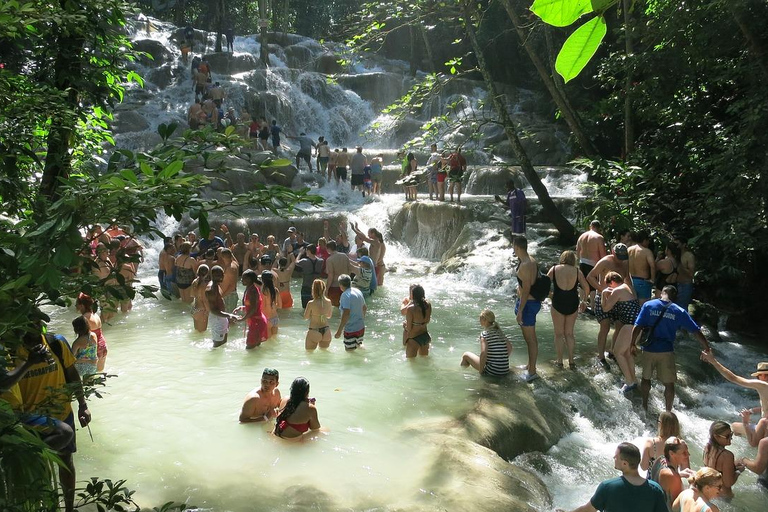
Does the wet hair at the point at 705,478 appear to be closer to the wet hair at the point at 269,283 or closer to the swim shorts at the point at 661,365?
the swim shorts at the point at 661,365

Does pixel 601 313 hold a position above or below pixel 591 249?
below

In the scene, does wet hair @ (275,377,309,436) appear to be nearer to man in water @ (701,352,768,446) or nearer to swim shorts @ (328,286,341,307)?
man in water @ (701,352,768,446)

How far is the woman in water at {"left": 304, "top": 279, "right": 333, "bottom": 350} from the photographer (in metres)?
8.94

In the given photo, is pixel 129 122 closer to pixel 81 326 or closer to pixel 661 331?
pixel 81 326

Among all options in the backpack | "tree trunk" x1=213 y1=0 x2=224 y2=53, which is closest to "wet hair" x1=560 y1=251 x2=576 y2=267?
the backpack

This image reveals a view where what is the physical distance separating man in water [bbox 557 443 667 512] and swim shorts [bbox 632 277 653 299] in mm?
5848

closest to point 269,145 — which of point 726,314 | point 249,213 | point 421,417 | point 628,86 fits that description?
point 249,213

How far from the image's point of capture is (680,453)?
17.2 feet

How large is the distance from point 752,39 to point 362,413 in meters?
9.21

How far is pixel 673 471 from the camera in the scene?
5.17 metres

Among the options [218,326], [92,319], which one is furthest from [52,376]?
[218,326]

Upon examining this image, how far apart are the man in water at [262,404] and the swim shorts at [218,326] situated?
2956mm

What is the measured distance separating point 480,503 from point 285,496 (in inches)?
59.4

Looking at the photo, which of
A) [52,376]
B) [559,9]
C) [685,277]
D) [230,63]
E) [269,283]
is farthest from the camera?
[230,63]
